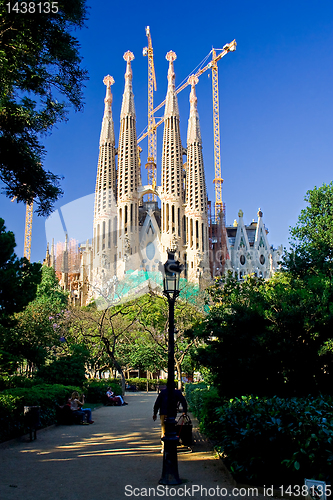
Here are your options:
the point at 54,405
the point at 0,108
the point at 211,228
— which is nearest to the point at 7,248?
the point at 0,108

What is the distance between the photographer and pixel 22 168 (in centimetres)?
848

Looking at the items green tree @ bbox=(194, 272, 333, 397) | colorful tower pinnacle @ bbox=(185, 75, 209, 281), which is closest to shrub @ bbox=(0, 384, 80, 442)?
green tree @ bbox=(194, 272, 333, 397)

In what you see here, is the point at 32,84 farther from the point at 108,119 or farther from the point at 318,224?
the point at 108,119

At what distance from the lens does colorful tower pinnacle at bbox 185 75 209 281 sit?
53.8m

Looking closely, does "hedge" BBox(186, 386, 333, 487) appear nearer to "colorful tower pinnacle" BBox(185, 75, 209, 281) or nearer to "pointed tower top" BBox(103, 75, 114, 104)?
"colorful tower pinnacle" BBox(185, 75, 209, 281)

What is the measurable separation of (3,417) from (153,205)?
55.0 meters

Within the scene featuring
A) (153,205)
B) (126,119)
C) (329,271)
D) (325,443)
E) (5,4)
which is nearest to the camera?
(325,443)

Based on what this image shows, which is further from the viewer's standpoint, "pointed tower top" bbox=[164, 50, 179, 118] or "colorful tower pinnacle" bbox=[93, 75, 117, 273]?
"pointed tower top" bbox=[164, 50, 179, 118]

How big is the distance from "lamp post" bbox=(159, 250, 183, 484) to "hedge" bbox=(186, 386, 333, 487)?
2.39 feet

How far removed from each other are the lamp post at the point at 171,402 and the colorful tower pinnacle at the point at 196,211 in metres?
46.6

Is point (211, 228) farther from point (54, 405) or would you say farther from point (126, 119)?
point (54, 405)

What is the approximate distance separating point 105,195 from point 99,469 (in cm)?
5280

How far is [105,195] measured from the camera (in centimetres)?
5775

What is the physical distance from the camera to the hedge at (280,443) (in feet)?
16.3
